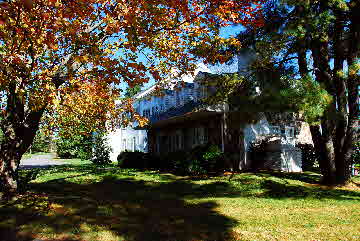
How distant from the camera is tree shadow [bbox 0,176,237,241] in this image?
6.51 metres

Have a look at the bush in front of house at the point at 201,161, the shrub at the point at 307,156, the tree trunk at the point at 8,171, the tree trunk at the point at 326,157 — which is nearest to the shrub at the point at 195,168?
the bush in front of house at the point at 201,161

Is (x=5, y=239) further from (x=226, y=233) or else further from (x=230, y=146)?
(x=230, y=146)

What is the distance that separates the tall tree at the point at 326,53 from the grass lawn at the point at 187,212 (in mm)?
1665

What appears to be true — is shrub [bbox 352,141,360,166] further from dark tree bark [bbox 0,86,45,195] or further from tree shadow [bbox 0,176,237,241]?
dark tree bark [bbox 0,86,45,195]

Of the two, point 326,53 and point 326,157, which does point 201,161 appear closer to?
point 326,157

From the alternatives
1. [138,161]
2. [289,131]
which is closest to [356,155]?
[289,131]

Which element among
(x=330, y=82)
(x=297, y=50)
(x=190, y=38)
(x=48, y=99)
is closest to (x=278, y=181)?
(x=330, y=82)

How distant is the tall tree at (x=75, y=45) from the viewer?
7.97m

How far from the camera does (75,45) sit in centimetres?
860

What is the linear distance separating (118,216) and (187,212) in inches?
70.6

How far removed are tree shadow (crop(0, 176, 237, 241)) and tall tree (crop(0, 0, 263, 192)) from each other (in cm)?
179

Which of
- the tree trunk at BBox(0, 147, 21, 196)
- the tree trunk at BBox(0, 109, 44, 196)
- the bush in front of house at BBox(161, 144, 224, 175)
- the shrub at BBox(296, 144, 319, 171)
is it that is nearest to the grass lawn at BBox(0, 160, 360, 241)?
the tree trunk at BBox(0, 147, 21, 196)

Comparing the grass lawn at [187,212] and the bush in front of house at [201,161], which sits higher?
the bush in front of house at [201,161]

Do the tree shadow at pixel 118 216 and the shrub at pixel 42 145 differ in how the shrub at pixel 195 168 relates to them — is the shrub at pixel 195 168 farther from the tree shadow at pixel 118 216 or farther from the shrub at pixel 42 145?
the shrub at pixel 42 145
